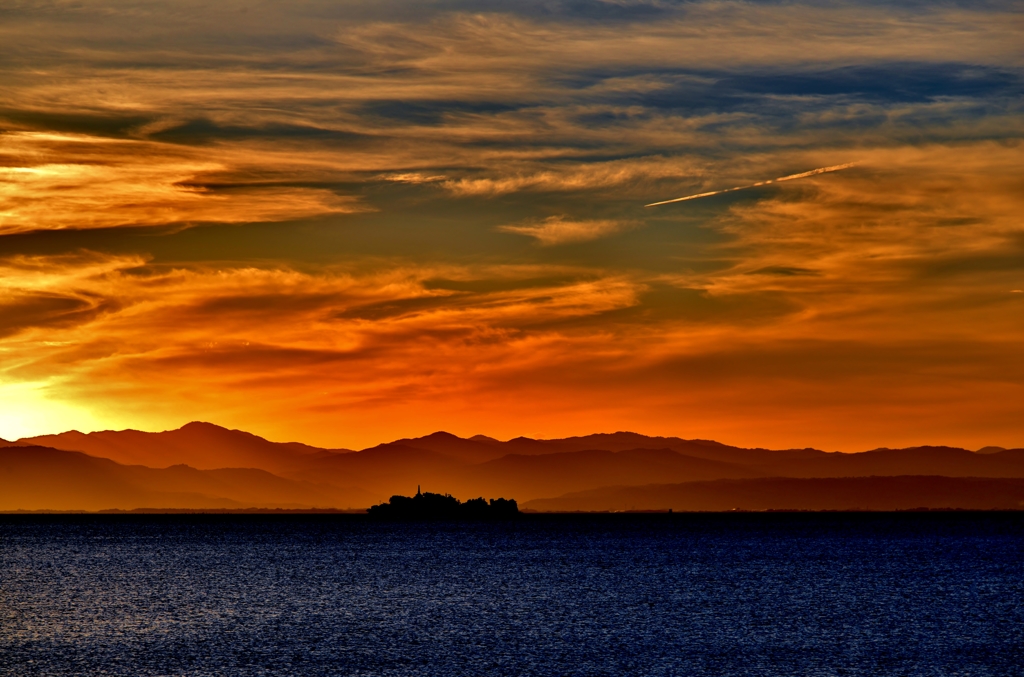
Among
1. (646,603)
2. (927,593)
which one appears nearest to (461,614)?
(646,603)

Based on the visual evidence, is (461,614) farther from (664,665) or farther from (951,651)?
(951,651)

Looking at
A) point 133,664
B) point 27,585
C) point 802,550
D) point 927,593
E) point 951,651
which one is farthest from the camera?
point 802,550

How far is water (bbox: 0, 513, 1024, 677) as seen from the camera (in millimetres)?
55562

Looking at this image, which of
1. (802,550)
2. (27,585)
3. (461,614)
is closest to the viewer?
(461,614)

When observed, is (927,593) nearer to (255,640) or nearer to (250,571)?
(255,640)

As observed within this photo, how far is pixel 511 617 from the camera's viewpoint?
249ft

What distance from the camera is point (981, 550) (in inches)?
6880

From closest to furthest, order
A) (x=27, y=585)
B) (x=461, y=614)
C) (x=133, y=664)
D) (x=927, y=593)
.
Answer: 1. (x=133, y=664)
2. (x=461, y=614)
3. (x=927, y=593)
4. (x=27, y=585)

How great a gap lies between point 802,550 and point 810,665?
399ft

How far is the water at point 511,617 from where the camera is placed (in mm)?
55562

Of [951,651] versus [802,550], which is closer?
[951,651]

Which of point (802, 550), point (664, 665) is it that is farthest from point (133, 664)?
point (802, 550)

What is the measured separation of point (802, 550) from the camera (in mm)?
171375

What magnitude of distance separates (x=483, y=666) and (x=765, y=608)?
34560 mm
